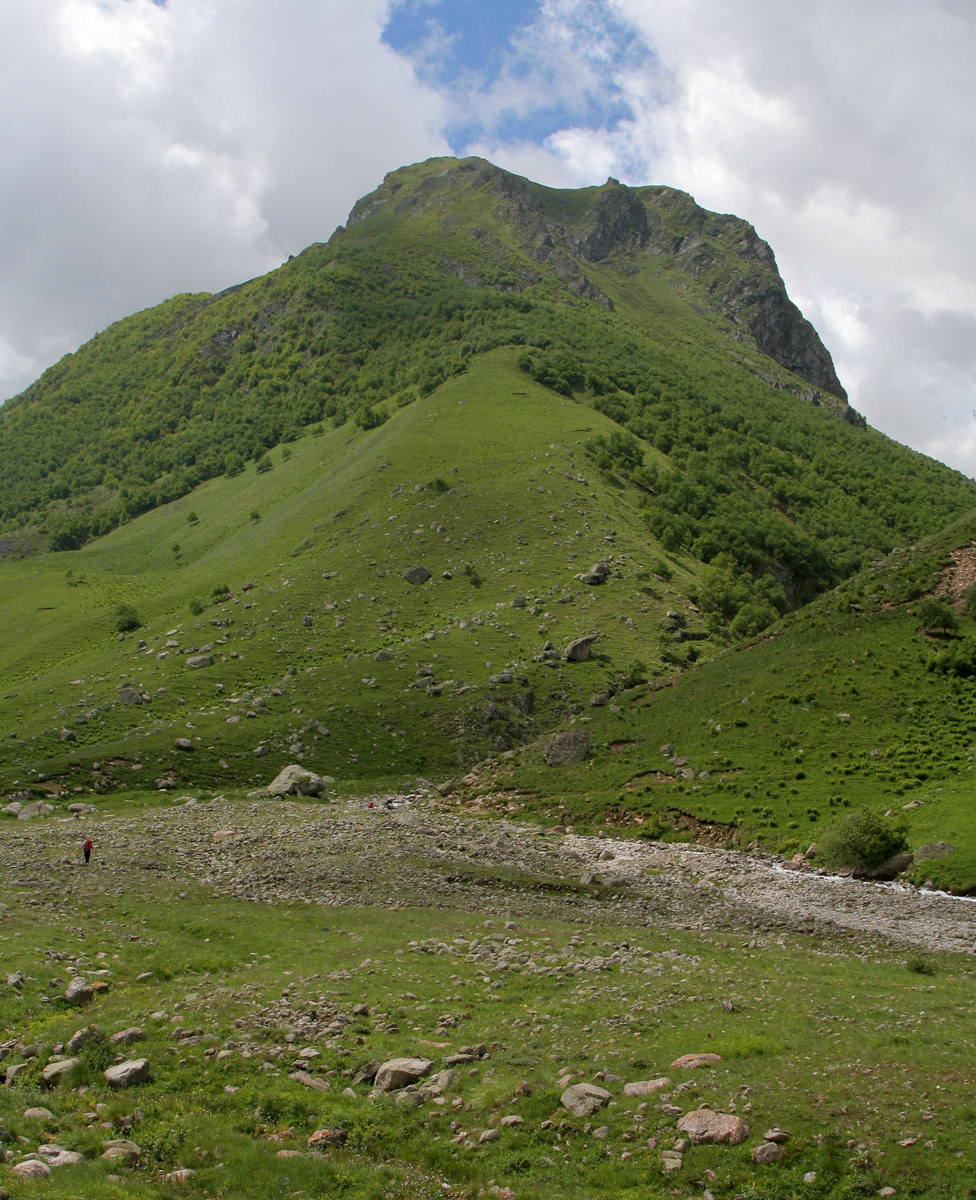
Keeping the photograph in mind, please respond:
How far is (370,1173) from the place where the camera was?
13375 millimetres

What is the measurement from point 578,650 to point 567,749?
1662 centimetres

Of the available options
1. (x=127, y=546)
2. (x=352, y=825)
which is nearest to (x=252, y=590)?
(x=352, y=825)

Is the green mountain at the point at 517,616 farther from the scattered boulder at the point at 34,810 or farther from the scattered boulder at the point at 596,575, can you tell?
the scattered boulder at the point at 34,810

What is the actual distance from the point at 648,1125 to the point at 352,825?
107 feet

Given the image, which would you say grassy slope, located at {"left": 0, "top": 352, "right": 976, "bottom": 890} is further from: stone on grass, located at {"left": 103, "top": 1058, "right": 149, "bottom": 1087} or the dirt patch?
stone on grass, located at {"left": 103, "top": 1058, "right": 149, "bottom": 1087}

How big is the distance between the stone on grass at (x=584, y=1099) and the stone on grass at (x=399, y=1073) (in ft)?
9.40

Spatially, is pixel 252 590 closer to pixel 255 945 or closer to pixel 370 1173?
pixel 255 945

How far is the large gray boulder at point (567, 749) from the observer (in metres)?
56.1

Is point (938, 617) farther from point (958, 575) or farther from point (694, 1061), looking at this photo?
point (694, 1061)

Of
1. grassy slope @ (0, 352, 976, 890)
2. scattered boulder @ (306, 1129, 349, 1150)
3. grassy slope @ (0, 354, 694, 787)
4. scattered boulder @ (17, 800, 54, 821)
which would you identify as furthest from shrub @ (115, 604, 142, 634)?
scattered boulder @ (306, 1129, 349, 1150)

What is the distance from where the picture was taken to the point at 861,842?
35031mm

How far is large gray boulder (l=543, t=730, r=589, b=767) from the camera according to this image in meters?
56.1

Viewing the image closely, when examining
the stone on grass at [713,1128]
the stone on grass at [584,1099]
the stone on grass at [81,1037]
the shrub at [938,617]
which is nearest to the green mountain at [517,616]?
the shrub at [938,617]

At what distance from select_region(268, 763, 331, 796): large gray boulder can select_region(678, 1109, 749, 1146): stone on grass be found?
4379cm
